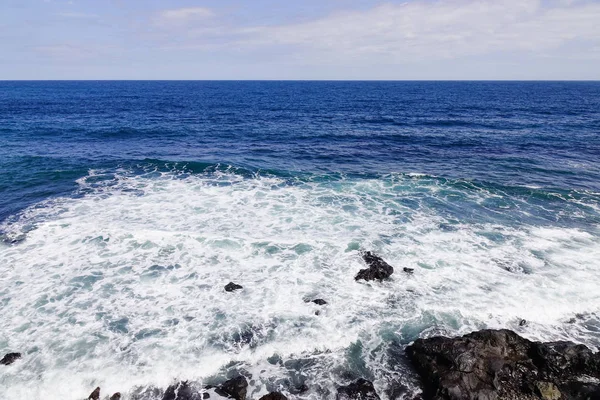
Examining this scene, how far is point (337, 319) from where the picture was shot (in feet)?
58.9

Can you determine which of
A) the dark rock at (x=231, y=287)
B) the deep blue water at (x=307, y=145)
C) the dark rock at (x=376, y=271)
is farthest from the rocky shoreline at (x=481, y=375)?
the deep blue water at (x=307, y=145)

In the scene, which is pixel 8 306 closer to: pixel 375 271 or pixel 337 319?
pixel 337 319

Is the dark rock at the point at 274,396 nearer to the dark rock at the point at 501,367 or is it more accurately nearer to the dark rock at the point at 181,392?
the dark rock at the point at 181,392

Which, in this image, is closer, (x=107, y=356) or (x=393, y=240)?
(x=107, y=356)

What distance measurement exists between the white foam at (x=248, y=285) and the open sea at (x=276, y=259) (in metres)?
0.11

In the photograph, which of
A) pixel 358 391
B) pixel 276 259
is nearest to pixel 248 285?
pixel 276 259

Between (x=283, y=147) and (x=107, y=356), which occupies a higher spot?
(x=283, y=147)

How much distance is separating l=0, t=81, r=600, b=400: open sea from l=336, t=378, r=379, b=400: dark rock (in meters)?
0.49

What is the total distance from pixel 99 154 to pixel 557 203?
174ft

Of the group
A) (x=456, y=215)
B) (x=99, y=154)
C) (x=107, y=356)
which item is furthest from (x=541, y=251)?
(x=99, y=154)

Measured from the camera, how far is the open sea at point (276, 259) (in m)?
15.7

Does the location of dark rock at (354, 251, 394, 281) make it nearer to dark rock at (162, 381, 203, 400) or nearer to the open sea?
the open sea

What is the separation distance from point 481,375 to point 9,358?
19.9 metres

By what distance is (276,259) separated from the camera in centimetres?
2342
